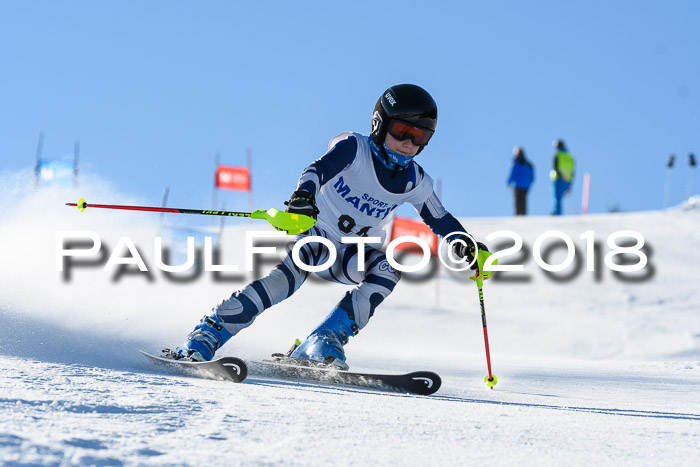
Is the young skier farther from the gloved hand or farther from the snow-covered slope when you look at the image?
the snow-covered slope

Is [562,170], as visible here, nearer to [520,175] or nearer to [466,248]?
[520,175]

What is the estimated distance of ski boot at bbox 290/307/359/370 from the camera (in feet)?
12.5

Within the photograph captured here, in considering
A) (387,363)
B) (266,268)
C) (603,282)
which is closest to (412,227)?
(266,268)

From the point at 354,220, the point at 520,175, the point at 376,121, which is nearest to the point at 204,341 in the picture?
the point at 354,220

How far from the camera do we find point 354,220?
412cm

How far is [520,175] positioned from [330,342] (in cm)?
1230

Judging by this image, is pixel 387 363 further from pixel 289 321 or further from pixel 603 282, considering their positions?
pixel 603 282

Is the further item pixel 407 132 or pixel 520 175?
pixel 520 175

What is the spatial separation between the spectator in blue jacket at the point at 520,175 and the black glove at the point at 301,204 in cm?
1245

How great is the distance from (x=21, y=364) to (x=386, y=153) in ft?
6.90

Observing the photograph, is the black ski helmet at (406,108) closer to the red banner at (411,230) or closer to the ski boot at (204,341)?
the ski boot at (204,341)

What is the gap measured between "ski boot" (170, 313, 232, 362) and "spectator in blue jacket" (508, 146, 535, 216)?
1238cm

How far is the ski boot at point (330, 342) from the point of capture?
3.80m

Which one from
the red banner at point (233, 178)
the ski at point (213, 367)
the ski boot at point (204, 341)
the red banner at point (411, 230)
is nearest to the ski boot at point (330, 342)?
the ski boot at point (204, 341)
